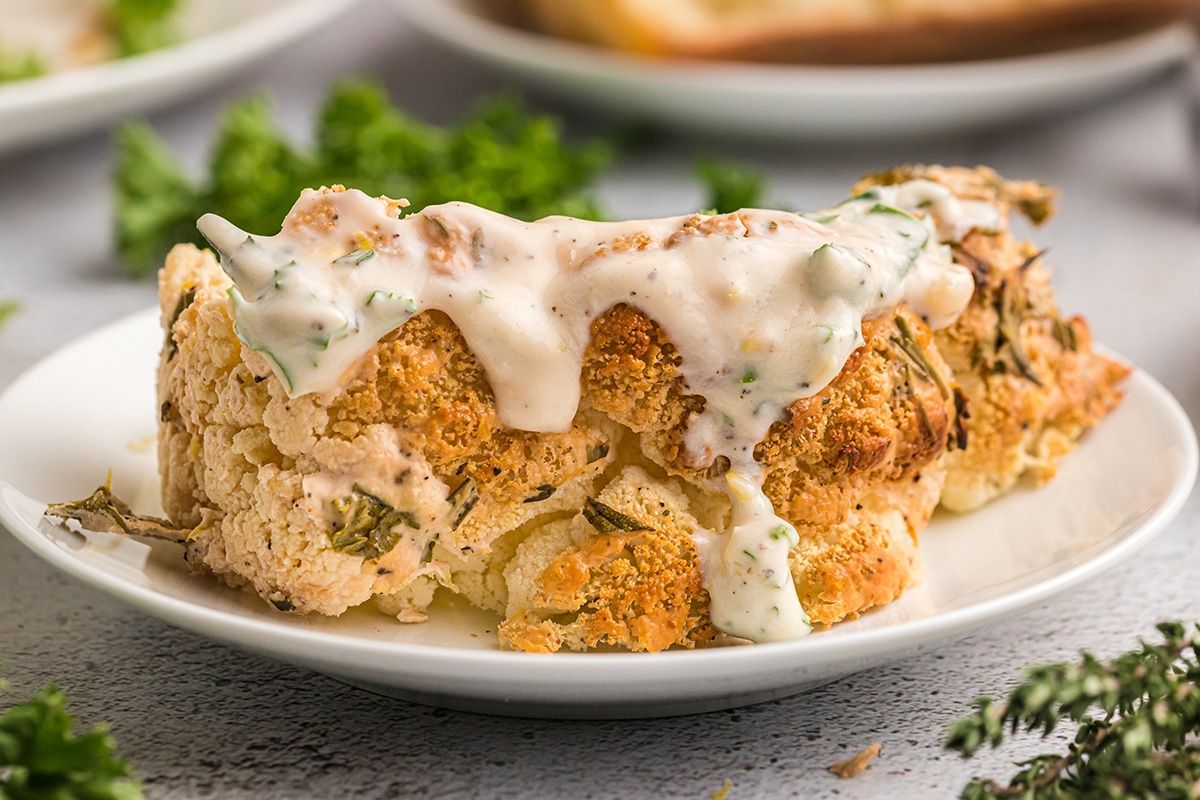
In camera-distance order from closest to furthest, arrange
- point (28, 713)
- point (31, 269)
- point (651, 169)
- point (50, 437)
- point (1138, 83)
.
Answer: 1. point (28, 713)
2. point (50, 437)
3. point (31, 269)
4. point (651, 169)
5. point (1138, 83)

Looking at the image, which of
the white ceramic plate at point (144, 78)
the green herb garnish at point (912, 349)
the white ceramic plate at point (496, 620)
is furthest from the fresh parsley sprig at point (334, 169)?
the green herb garnish at point (912, 349)

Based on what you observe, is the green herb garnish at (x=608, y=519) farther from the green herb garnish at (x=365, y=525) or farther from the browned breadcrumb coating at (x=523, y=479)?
the green herb garnish at (x=365, y=525)

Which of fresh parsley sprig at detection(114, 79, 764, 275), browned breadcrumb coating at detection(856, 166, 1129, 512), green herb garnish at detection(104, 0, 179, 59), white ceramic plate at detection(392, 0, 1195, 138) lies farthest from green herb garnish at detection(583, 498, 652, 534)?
green herb garnish at detection(104, 0, 179, 59)

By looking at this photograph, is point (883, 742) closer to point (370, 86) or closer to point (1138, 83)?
point (370, 86)

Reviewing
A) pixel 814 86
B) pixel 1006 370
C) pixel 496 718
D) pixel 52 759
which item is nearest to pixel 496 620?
pixel 496 718

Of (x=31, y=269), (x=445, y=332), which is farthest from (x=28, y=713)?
(x=31, y=269)

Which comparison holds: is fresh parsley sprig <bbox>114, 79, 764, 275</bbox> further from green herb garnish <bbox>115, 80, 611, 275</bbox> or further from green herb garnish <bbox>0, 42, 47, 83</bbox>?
green herb garnish <bbox>0, 42, 47, 83</bbox>
